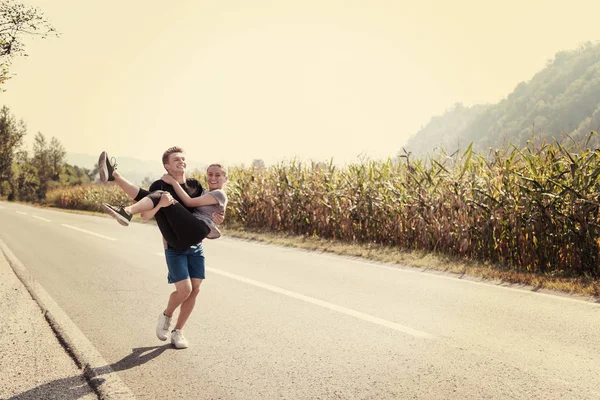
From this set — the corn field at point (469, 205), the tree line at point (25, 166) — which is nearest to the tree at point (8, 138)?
the tree line at point (25, 166)

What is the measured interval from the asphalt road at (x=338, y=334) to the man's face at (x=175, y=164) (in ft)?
5.49

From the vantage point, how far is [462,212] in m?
10.9

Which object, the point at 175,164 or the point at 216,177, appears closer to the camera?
the point at 175,164

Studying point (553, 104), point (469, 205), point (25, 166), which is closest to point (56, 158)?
point (25, 166)

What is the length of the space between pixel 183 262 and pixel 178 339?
87cm

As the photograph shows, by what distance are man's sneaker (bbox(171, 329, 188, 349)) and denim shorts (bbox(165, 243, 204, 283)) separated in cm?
66

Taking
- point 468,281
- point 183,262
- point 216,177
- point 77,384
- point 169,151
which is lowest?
point 77,384

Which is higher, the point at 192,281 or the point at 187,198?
the point at 187,198

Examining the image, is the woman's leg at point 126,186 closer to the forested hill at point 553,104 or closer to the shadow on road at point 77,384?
the shadow on road at point 77,384

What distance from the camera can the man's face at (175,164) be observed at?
437 centimetres

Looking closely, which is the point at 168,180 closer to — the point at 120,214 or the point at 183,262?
the point at 120,214

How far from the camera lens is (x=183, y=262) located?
4.61m

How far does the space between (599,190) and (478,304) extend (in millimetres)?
3695

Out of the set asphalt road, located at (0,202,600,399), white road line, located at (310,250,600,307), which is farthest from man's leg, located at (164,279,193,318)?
white road line, located at (310,250,600,307)
